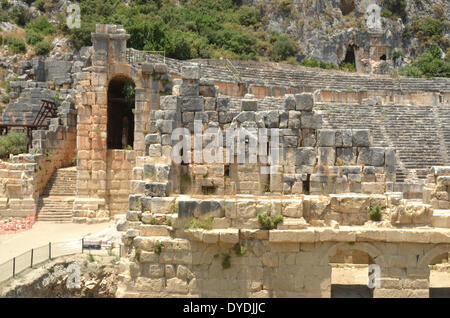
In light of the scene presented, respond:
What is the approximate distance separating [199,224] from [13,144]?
46.9ft

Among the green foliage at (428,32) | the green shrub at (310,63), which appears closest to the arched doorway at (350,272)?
the green shrub at (310,63)

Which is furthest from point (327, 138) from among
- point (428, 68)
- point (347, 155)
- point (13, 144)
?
point (428, 68)

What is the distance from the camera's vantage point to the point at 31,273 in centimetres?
1071

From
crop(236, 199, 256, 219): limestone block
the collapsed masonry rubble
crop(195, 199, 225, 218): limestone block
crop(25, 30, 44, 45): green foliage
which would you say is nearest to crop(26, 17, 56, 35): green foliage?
crop(25, 30, 44, 45): green foliage

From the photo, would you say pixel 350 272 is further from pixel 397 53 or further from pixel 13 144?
pixel 397 53

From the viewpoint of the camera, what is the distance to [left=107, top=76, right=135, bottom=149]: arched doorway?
66.7ft

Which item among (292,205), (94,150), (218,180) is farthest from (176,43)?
(292,205)

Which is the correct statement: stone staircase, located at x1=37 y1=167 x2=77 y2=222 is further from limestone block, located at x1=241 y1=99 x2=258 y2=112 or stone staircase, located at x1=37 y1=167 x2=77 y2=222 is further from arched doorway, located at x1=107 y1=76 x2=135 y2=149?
limestone block, located at x1=241 y1=99 x2=258 y2=112

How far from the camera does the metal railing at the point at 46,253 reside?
10734 millimetres

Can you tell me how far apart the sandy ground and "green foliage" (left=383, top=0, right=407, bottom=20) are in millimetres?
37945

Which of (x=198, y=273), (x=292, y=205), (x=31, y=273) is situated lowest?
(x=31, y=273)

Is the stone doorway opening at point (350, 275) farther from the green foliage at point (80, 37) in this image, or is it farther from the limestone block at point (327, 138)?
the green foliage at point (80, 37)

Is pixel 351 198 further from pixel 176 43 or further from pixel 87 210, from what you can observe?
pixel 176 43
